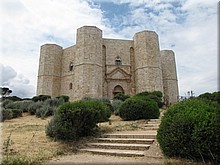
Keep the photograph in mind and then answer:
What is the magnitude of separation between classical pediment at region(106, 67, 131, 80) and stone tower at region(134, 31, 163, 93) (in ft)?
5.08

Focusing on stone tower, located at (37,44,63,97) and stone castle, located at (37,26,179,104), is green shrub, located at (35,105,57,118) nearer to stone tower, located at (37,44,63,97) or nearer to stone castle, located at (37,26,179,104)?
stone castle, located at (37,26,179,104)

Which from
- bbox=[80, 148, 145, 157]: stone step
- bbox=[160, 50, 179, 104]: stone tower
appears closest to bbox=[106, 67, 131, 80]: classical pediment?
bbox=[160, 50, 179, 104]: stone tower

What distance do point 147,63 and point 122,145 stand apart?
21523mm

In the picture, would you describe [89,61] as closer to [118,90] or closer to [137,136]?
[118,90]

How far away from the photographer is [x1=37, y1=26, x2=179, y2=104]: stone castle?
80.5 ft

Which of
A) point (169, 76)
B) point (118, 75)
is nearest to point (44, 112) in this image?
point (118, 75)

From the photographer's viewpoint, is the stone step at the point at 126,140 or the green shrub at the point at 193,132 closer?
the green shrub at the point at 193,132

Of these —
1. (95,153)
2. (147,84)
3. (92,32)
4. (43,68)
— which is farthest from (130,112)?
(43,68)

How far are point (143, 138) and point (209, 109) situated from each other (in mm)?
2262

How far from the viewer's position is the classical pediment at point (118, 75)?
26391mm

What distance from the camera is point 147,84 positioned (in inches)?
995

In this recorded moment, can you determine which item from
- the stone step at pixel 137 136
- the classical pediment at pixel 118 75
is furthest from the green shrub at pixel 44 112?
the classical pediment at pixel 118 75

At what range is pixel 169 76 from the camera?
3077 cm

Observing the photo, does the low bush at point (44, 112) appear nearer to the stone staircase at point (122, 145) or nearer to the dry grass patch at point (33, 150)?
the dry grass patch at point (33, 150)
